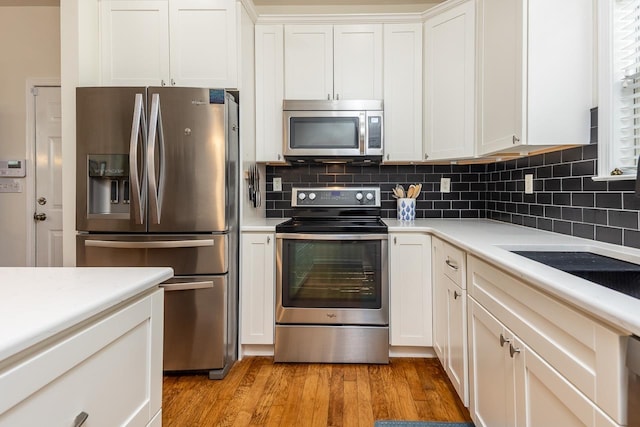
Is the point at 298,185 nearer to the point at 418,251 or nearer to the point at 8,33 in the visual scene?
the point at 418,251

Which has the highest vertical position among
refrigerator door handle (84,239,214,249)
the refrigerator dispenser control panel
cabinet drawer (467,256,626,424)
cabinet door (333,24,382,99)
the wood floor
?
cabinet door (333,24,382,99)

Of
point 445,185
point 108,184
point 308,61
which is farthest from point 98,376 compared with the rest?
point 445,185

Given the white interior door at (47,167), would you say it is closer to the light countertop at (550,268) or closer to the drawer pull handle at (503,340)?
the light countertop at (550,268)

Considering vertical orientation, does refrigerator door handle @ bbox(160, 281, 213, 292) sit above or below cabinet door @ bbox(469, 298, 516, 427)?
above

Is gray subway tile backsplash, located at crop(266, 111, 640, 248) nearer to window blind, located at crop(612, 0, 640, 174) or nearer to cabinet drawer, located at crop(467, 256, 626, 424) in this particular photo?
window blind, located at crop(612, 0, 640, 174)

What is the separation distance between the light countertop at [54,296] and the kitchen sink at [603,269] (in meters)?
1.22

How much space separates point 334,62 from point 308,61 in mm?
187

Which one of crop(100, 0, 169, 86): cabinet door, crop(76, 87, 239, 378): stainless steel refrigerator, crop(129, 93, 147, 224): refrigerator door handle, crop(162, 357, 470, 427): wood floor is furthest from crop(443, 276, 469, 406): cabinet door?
crop(100, 0, 169, 86): cabinet door

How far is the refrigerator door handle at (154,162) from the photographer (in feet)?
6.66

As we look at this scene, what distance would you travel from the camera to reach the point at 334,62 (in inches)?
104

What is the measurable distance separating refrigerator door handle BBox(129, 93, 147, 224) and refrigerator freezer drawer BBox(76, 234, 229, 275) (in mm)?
153

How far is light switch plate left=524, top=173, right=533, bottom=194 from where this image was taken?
2162 millimetres

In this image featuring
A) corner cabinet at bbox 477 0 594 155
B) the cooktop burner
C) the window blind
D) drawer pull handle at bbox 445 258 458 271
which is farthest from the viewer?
the cooktop burner

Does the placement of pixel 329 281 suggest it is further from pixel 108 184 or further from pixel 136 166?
pixel 108 184
